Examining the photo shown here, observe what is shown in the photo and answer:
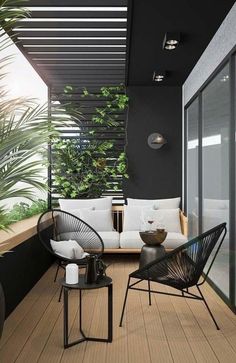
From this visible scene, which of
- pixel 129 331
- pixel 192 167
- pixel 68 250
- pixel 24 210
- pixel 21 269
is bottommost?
pixel 129 331

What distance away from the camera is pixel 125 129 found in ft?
24.6

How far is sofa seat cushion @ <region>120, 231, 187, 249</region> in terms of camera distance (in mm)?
6324

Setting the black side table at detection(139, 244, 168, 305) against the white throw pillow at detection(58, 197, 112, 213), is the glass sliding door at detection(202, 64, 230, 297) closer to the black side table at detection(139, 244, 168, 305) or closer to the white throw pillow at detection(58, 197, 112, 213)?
the black side table at detection(139, 244, 168, 305)

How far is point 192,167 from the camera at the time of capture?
21.7 ft

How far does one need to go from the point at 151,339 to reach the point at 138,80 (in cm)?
456

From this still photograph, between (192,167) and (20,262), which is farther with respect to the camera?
(192,167)

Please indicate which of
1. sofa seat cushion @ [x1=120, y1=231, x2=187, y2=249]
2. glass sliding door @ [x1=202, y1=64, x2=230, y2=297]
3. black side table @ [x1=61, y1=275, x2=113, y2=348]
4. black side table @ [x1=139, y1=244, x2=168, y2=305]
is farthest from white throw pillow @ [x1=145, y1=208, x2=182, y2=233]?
black side table @ [x1=61, y1=275, x2=113, y2=348]

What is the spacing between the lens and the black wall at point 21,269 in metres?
4.12

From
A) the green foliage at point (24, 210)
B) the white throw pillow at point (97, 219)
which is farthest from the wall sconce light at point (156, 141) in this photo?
the green foliage at point (24, 210)

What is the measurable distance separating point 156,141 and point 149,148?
19cm

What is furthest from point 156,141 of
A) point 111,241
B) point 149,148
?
point 111,241

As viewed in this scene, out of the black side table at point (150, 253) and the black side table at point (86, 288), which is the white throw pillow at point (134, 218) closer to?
the black side table at point (150, 253)

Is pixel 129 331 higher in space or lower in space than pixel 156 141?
lower

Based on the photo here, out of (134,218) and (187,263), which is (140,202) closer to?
(134,218)
